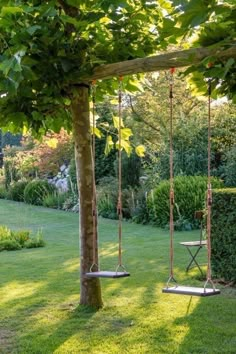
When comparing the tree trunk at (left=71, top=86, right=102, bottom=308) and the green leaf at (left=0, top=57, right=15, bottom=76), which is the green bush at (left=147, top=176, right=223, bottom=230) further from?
the green leaf at (left=0, top=57, right=15, bottom=76)

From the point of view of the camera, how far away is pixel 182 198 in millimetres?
13531

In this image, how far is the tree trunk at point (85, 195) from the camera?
5.69m

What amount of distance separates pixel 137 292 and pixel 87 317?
47.7 inches

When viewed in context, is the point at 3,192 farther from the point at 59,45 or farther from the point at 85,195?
the point at 59,45


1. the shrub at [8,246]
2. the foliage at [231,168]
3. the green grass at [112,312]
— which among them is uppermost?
the foliage at [231,168]

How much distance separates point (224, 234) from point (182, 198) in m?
6.64

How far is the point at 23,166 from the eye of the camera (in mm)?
21625

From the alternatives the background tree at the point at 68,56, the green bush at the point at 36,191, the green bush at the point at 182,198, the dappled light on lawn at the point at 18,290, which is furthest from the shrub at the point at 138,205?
the background tree at the point at 68,56

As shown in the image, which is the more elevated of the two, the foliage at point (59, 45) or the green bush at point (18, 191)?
the foliage at point (59, 45)

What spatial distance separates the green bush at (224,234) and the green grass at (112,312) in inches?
14.2

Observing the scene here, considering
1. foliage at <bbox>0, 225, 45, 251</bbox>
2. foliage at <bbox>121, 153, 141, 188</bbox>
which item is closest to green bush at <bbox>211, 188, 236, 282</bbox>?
foliage at <bbox>0, 225, 45, 251</bbox>

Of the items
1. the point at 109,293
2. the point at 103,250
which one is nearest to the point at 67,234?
the point at 103,250

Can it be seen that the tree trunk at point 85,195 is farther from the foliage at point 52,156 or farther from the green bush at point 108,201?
the foliage at point 52,156

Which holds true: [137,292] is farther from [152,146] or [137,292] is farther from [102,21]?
[152,146]
